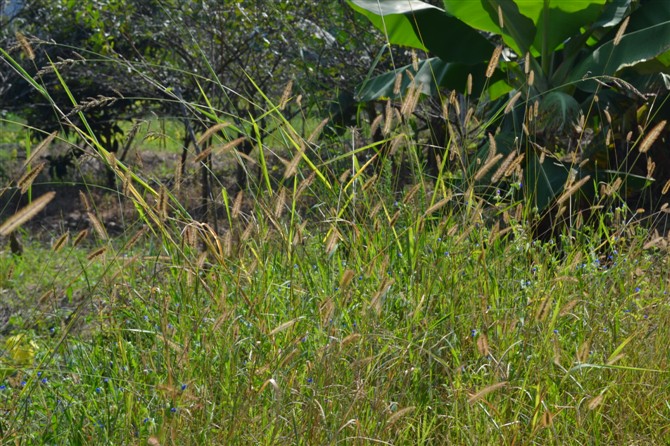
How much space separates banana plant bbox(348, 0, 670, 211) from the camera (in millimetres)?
5746

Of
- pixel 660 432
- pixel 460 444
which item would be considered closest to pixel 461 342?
pixel 460 444

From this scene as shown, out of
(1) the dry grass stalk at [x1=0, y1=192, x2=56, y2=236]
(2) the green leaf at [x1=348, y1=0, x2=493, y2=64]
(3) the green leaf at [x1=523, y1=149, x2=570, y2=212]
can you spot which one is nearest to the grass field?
(1) the dry grass stalk at [x1=0, y1=192, x2=56, y2=236]

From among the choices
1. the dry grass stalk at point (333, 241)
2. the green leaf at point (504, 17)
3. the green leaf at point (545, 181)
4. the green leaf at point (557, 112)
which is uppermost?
the dry grass stalk at point (333, 241)

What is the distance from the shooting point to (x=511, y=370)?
9.11 feet

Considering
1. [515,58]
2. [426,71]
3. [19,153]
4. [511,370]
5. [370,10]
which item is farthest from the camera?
[19,153]

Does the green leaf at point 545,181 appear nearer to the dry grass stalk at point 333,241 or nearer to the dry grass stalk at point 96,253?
the dry grass stalk at point 333,241

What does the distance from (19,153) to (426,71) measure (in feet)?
20.2

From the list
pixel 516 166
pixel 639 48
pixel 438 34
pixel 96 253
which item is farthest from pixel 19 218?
pixel 438 34

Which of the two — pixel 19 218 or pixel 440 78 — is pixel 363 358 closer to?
pixel 19 218

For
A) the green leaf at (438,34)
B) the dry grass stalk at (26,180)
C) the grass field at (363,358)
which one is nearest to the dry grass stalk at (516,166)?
the grass field at (363,358)

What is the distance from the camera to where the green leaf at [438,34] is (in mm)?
6234

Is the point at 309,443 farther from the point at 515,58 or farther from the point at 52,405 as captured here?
the point at 515,58

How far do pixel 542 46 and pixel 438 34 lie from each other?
0.69 metres

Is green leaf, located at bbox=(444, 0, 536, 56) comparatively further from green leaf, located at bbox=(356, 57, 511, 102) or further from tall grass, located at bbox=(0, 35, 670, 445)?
tall grass, located at bbox=(0, 35, 670, 445)
